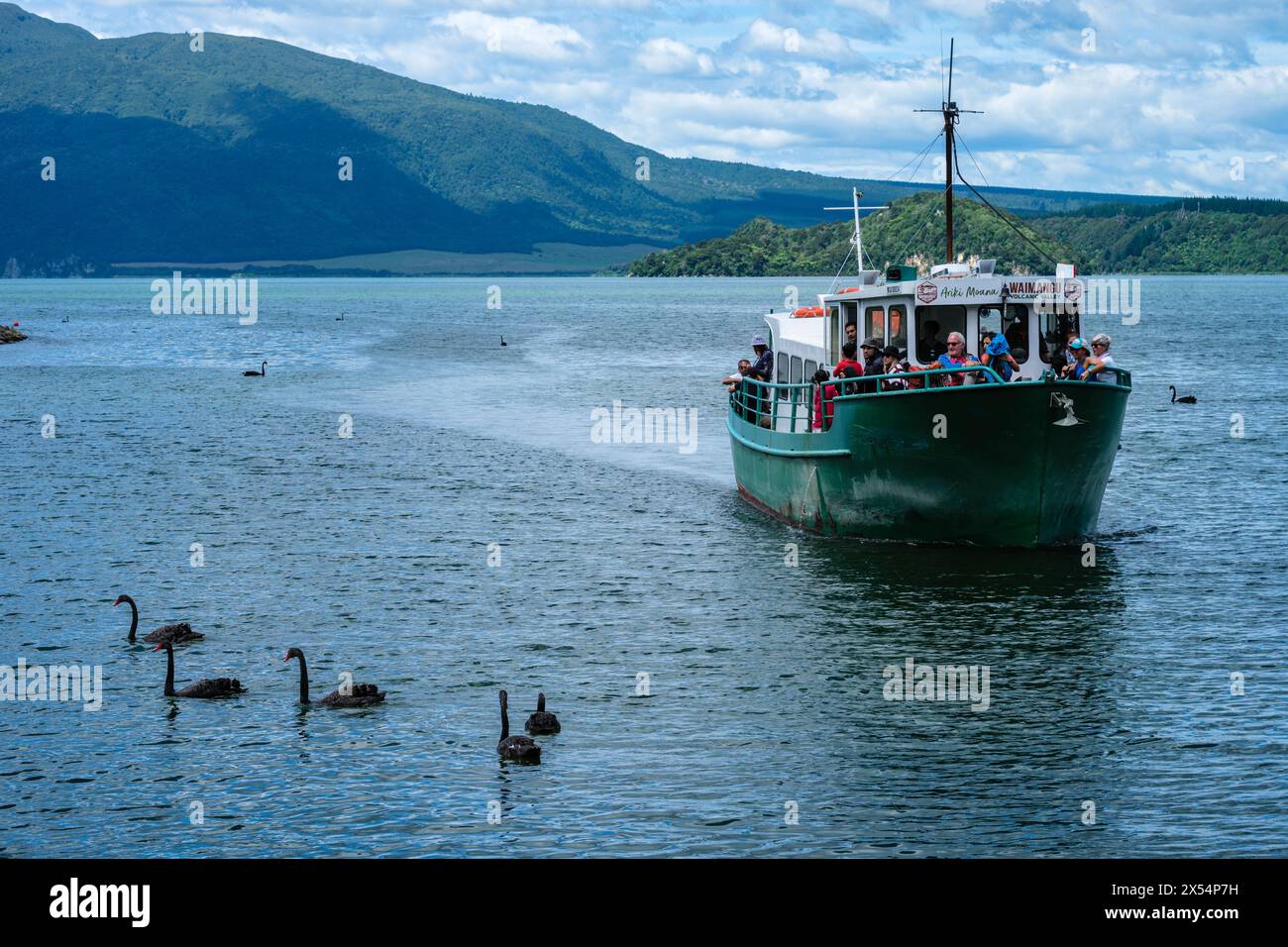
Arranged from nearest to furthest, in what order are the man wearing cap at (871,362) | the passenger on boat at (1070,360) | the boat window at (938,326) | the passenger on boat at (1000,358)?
the passenger on boat at (1070,360) → the passenger on boat at (1000,358) → the man wearing cap at (871,362) → the boat window at (938,326)

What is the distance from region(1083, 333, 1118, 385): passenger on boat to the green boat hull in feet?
1.37

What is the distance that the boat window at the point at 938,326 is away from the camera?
3322 cm

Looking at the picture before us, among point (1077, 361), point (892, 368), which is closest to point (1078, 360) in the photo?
point (1077, 361)

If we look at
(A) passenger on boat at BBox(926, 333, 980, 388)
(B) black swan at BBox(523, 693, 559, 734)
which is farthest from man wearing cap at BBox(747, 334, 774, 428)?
(B) black swan at BBox(523, 693, 559, 734)

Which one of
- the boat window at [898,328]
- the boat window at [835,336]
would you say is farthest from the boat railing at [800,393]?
the boat window at [898,328]

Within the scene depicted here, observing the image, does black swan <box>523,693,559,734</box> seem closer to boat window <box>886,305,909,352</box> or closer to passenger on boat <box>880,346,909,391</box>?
passenger on boat <box>880,346,909,391</box>

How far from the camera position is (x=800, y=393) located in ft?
118

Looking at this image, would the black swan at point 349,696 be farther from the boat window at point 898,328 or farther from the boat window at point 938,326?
the boat window at point 898,328

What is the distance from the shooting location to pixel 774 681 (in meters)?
24.1

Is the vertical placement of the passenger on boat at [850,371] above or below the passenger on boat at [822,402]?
above

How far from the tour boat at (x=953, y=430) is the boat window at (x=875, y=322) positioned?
2 cm

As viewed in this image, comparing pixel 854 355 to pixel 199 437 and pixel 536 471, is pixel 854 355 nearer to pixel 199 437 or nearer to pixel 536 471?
pixel 536 471
